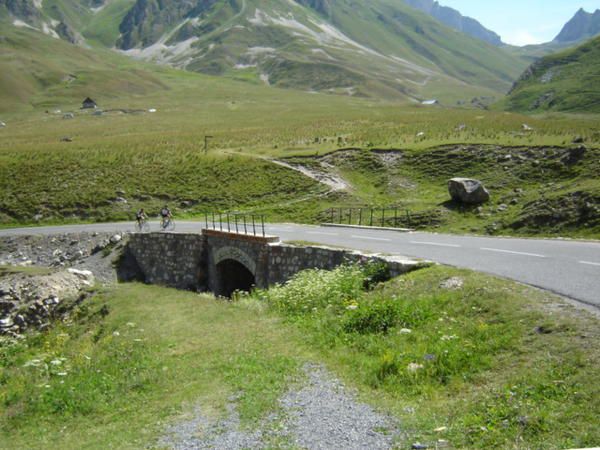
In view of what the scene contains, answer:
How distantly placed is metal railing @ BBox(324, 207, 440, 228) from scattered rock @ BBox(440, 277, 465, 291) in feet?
44.0

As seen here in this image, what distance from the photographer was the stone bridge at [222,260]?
1855cm

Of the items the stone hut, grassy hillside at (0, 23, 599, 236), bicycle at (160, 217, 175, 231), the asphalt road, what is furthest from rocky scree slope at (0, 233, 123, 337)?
the stone hut

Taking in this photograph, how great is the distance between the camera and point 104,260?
97.8 ft

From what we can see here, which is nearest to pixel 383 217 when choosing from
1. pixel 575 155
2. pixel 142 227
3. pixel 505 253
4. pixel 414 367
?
pixel 575 155

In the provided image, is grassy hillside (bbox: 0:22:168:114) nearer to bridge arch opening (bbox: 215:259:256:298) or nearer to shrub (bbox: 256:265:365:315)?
bridge arch opening (bbox: 215:259:256:298)

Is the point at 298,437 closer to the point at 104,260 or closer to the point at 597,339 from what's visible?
the point at 597,339

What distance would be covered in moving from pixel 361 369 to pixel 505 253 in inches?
343

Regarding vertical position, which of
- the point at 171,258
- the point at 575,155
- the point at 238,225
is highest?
the point at 575,155

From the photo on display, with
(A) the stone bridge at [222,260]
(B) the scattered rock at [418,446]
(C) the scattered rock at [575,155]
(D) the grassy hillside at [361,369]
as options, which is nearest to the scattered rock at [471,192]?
(C) the scattered rock at [575,155]

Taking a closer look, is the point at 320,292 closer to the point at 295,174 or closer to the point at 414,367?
the point at 414,367

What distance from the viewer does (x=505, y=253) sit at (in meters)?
16.1

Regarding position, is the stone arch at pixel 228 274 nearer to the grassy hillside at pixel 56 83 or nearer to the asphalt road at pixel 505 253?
the asphalt road at pixel 505 253

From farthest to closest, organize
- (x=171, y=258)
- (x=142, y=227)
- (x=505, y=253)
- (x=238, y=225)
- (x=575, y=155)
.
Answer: (x=142, y=227) → (x=238, y=225) → (x=575, y=155) → (x=171, y=258) → (x=505, y=253)

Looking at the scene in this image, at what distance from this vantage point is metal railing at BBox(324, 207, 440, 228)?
2636cm
